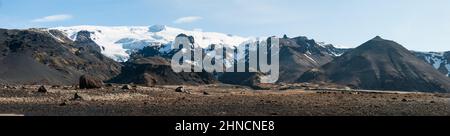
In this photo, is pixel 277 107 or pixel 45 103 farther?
pixel 45 103
